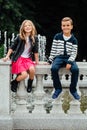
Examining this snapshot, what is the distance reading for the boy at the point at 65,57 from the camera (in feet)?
25.3

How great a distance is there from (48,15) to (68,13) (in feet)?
3.33

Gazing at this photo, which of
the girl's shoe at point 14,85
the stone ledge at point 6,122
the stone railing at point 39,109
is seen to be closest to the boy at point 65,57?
the stone railing at point 39,109

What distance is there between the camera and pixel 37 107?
25.8ft

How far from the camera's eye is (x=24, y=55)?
7910mm

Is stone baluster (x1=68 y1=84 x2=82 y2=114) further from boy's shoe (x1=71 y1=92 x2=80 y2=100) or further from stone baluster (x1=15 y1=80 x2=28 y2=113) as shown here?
stone baluster (x1=15 y1=80 x2=28 y2=113)

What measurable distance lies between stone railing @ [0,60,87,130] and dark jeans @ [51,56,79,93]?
0.11m

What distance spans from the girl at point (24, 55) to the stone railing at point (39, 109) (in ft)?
0.34

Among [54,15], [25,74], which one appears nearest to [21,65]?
[25,74]

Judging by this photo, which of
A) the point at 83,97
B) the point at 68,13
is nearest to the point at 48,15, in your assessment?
the point at 68,13

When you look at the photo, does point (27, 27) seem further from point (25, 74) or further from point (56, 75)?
point (56, 75)

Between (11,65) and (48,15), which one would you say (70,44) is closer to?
(11,65)

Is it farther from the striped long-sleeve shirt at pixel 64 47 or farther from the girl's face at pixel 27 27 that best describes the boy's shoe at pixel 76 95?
the girl's face at pixel 27 27

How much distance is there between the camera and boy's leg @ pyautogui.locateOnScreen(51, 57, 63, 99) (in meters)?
7.70

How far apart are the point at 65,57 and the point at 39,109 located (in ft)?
2.74
